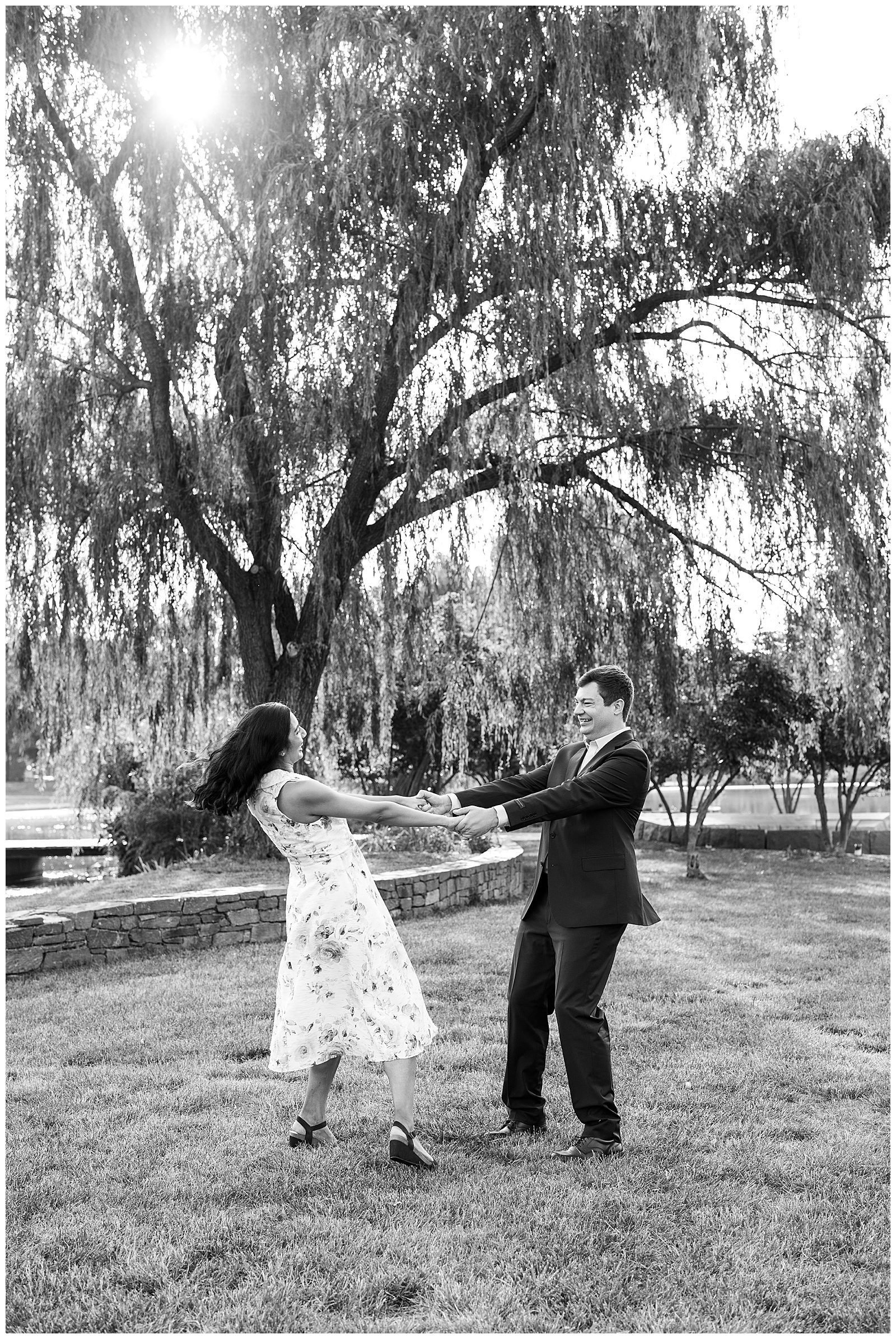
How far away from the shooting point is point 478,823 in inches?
164

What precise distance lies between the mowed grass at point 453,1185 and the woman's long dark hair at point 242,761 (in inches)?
53.3

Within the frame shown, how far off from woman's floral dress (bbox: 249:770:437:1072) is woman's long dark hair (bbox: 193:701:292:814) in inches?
2.6

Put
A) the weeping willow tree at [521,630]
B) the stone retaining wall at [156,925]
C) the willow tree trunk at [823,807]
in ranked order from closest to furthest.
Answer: the stone retaining wall at [156,925] → the weeping willow tree at [521,630] → the willow tree trunk at [823,807]

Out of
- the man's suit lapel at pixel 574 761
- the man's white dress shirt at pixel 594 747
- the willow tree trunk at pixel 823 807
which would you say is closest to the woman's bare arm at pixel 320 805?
the man's white dress shirt at pixel 594 747

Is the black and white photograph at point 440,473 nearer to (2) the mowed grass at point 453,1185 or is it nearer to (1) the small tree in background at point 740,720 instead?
(2) the mowed grass at point 453,1185

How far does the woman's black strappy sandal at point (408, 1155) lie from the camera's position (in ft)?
12.4

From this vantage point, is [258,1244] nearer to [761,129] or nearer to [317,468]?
[317,468]

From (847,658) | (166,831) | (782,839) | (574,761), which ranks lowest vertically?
(782,839)

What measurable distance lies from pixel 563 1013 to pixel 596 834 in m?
0.71

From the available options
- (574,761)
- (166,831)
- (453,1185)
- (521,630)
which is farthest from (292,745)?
(166,831)

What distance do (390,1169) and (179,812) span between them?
35.3ft

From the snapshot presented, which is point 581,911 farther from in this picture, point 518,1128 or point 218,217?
point 218,217

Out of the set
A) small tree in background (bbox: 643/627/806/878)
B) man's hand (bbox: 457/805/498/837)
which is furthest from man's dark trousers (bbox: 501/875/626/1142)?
small tree in background (bbox: 643/627/806/878)

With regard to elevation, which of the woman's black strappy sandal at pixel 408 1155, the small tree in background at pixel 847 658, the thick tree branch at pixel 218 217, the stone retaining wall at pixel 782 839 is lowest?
the stone retaining wall at pixel 782 839
